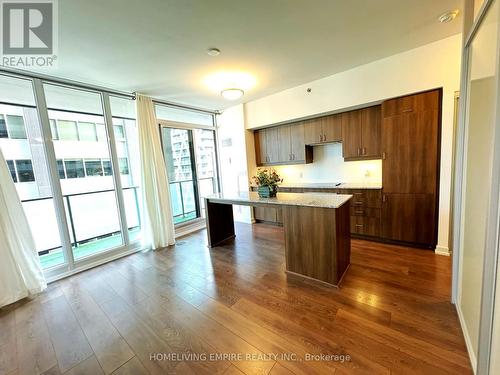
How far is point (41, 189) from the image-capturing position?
274 cm

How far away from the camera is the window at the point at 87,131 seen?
10.3 ft

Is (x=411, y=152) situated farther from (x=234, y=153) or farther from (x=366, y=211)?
(x=234, y=153)

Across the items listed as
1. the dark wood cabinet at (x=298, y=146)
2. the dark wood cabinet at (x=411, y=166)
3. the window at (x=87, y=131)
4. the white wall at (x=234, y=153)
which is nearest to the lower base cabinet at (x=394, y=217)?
the dark wood cabinet at (x=411, y=166)

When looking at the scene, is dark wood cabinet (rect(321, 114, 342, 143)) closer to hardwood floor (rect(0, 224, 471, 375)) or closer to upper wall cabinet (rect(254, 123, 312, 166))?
upper wall cabinet (rect(254, 123, 312, 166))

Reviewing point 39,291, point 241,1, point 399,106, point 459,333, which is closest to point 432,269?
point 459,333

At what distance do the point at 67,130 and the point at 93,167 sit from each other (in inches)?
24.1

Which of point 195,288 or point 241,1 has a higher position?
point 241,1

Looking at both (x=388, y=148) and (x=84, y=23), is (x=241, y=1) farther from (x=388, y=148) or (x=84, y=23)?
(x=388, y=148)

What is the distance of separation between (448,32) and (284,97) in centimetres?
233

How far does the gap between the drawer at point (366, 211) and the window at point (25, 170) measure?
4.74 metres

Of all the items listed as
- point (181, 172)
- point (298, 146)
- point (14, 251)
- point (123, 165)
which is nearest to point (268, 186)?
point (298, 146)

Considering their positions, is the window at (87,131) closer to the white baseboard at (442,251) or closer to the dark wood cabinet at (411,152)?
the dark wood cabinet at (411,152)

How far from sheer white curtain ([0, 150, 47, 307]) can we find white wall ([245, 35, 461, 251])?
14.0 ft

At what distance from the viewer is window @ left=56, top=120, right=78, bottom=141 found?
2930mm
